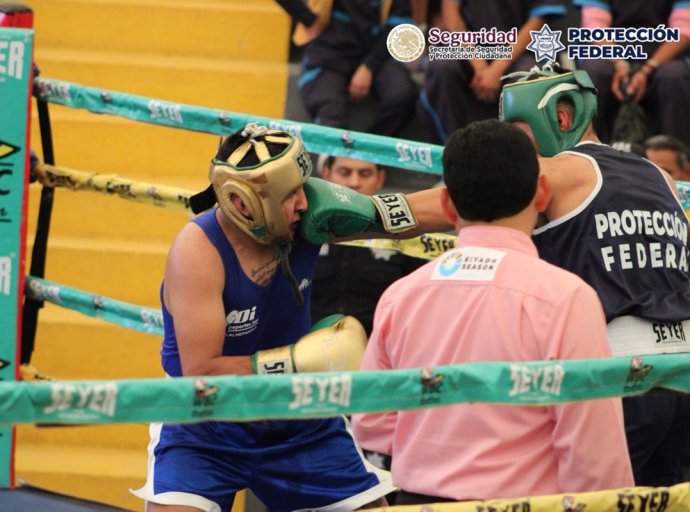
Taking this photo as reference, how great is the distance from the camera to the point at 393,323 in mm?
1955

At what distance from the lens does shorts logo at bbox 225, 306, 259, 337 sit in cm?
264

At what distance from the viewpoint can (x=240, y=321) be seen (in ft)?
8.72

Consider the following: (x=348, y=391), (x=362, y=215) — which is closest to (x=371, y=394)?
(x=348, y=391)

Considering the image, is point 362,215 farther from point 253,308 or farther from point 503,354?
point 503,354

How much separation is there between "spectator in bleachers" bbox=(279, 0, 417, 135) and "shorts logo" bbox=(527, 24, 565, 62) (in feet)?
1.77

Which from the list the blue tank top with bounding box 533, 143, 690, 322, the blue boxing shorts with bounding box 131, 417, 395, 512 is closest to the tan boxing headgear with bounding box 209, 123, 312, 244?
the blue boxing shorts with bounding box 131, 417, 395, 512

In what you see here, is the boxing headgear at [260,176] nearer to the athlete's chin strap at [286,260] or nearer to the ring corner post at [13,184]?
the athlete's chin strap at [286,260]

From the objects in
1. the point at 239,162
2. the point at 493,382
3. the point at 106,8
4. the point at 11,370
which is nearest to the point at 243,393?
the point at 493,382

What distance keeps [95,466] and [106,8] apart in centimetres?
243

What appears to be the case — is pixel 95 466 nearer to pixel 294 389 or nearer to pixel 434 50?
pixel 434 50

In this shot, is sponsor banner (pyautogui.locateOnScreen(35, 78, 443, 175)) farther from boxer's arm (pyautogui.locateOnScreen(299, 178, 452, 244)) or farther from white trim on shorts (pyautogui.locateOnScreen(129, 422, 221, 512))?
white trim on shorts (pyautogui.locateOnScreen(129, 422, 221, 512))

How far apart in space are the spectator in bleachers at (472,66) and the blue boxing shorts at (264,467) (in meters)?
2.14

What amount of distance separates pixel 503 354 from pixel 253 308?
93 cm

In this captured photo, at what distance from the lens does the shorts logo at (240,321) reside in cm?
264
